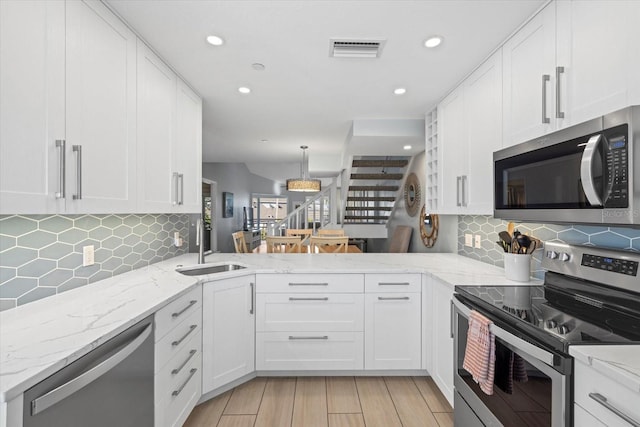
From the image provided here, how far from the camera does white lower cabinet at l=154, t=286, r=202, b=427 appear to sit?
5.18ft

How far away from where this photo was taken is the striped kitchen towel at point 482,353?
1.40m

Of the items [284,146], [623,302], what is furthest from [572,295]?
[284,146]

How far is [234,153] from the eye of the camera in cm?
584

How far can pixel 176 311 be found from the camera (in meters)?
1.76

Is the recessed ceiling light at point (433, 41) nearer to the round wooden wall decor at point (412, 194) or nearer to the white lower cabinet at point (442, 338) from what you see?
the white lower cabinet at point (442, 338)

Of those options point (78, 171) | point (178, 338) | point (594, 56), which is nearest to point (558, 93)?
point (594, 56)

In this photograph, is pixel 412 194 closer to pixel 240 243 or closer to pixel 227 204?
pixel 240 243

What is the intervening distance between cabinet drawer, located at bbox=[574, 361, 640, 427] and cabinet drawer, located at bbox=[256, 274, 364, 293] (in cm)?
156

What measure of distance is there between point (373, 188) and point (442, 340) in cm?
410

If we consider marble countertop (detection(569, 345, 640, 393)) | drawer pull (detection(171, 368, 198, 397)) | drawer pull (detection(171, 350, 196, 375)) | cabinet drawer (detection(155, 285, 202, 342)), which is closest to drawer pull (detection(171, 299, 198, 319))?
cabinet drawer (detection(155, 285, 202, 342))

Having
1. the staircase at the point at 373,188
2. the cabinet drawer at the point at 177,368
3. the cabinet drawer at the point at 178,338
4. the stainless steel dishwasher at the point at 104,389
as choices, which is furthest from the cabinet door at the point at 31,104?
the staircase at the point at 373,188

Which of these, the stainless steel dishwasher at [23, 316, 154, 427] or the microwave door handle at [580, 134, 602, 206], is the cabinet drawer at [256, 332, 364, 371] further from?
the microwave door handle at [580, 134, 602, 206]

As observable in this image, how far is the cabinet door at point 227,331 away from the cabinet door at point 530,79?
6.73 feet

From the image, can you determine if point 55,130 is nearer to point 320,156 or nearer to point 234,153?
point 234,153
